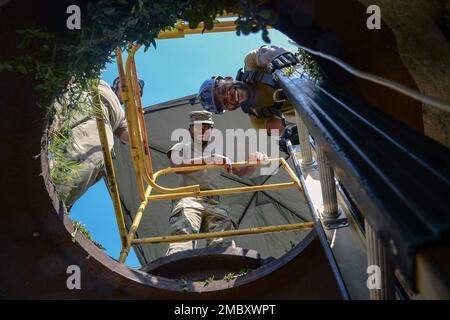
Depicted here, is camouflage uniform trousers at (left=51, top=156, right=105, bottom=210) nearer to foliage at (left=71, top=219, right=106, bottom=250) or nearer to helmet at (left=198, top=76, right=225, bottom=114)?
foliage at (left=71, top=219, right=106, bottom=250)

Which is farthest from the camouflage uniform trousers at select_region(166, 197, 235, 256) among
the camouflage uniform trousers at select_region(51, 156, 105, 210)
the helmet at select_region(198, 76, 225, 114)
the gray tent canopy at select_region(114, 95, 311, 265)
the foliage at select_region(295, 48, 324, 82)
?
the gray tent canopy at select_region(114, 95, 311, 265)

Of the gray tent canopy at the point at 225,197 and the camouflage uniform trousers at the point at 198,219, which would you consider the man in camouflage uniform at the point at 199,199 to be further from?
the gray tent canopy at the point at 225,197

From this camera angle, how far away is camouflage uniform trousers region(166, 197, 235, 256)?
4156 millimetres

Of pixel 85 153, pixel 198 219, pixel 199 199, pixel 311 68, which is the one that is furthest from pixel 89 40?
pixel 199 199

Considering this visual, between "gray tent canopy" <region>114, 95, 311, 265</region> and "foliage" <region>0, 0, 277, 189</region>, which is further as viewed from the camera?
"gray tent canopy" <region>114, 95, 311, 265</region>

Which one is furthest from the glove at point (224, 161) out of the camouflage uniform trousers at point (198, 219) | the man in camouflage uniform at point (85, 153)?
the man in camouflage uniform at point (85, 153)

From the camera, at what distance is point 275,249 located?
7.65 meters

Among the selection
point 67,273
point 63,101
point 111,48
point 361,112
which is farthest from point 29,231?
point 361,112

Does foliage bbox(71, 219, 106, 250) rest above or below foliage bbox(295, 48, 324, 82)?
below

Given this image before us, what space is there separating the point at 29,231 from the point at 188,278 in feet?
4.35

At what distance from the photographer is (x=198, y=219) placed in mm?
4422

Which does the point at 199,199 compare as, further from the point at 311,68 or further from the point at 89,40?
the point at 89,40

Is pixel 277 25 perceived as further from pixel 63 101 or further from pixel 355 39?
pixel 63 101

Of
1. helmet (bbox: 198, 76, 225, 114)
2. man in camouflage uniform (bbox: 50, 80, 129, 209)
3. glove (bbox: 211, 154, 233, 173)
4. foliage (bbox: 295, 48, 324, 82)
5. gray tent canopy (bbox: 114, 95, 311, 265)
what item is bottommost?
gray tent canopy (bbox: 114, 95, 311, 265)
